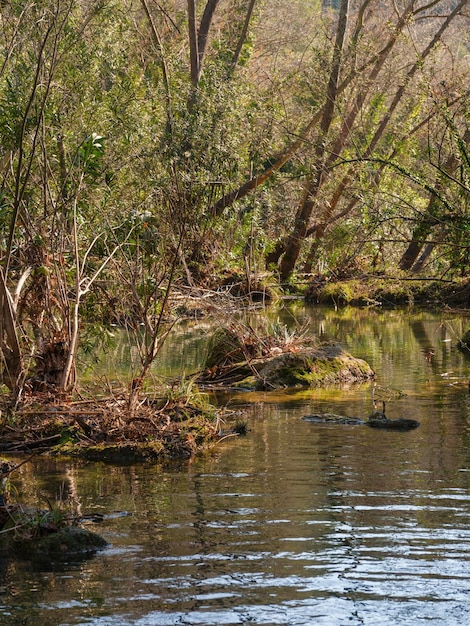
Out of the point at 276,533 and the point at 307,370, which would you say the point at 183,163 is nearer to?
the point at 307,370

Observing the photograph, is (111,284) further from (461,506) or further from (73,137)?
(461,506)

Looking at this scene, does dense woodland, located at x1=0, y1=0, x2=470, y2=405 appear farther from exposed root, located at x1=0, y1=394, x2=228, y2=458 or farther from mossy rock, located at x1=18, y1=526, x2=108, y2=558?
mossy rock, located at x1=18, y1=526, x2=108, y2=558

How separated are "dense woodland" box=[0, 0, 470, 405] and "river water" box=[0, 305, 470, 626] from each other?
6.44ft

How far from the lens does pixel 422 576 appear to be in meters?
7.11

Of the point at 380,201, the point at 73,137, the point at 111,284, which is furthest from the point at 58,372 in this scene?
the point at 380,201

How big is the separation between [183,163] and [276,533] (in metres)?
11.9

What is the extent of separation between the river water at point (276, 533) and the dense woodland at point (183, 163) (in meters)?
1.96

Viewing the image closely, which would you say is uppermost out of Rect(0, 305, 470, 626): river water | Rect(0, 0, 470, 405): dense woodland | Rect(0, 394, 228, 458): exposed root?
Rect(0, 0, 470, 405): dense woodland

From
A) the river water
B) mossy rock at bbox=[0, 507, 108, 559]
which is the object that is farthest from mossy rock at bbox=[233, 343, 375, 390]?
mossy rock at bbox=[0, 507, 108, 559]

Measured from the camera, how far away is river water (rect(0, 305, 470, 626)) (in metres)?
6.57

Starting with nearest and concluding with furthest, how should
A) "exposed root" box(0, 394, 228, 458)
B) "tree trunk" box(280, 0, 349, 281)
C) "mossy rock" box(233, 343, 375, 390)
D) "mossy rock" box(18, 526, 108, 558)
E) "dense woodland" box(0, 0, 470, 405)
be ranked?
"mossy rock" box(18, 526, 108, 558)
"exposed root" box(0, 394, 228, 458)
"dense woodland" box(0, 0, 470, 405)
"mossy rock" box(233, 343, 375, 390)
"tree trunk" box(280, 0, 349, 281)

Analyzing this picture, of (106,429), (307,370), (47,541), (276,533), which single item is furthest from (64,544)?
(307,370)

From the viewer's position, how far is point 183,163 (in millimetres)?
19219

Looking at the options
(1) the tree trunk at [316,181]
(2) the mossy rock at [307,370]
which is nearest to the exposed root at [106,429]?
(2) the mossy rock at [307,370]
